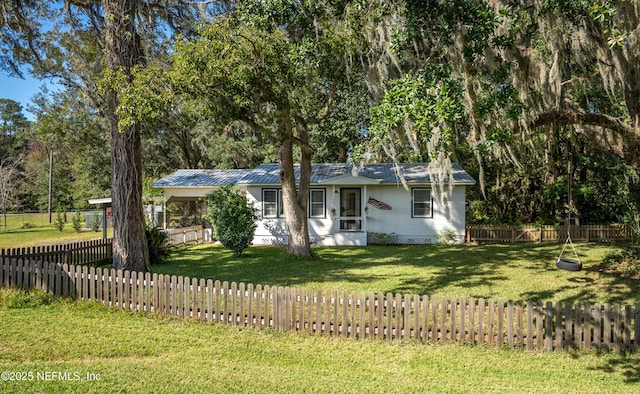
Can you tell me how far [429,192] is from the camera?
687 inches

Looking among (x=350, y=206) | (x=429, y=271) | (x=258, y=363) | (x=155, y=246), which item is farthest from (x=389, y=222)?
(x=258, y=363)

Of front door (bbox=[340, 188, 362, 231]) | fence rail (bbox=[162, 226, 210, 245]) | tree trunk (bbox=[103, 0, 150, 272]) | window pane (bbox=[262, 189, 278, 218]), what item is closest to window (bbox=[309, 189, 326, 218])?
front door (bbox=[340, 188, 362, 231])

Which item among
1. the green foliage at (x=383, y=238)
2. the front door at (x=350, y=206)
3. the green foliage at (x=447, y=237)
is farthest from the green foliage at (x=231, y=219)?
the green foliage at (x=447, y=237)

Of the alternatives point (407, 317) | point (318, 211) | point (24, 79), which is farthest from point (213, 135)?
point (407, 317)

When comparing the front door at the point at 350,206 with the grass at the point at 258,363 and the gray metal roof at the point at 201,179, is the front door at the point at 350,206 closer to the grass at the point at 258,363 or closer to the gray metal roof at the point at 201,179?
the gray metal roof at the point at 201,179

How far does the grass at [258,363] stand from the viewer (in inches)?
163

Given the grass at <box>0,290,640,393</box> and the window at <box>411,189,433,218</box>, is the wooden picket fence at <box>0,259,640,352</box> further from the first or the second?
the window at <box>411,189,433,218</box>

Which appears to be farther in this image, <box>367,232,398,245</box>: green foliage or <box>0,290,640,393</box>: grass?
<box>367,232,398,245</box>: green foliage

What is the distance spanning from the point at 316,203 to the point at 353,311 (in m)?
12.2

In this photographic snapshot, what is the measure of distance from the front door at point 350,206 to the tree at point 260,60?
24.4ft

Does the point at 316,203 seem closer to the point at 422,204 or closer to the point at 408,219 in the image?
the point at 408,219

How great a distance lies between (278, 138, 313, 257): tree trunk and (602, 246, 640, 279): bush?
8.69 meters

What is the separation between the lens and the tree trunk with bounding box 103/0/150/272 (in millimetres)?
8578

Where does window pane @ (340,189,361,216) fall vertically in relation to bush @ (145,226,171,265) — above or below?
above
